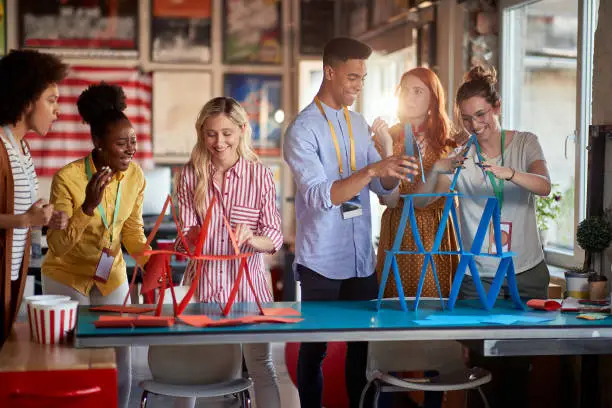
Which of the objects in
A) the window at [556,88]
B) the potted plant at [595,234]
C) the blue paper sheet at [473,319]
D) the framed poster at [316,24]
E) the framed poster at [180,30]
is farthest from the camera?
the framed poster at [316,24]

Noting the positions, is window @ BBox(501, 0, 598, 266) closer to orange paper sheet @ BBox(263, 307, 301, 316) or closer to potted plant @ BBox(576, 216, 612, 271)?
potted plant @ BBox(576, 216, 612, 271)

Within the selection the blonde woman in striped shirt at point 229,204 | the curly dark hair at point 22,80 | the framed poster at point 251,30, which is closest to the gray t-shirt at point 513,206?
the blonde woman in striped shirt at point 229,204

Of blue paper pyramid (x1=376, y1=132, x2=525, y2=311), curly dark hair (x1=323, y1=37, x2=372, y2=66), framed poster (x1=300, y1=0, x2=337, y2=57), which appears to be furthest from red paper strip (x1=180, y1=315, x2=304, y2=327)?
framed poster (x1=300, y1=0, x2=337, y2=57)

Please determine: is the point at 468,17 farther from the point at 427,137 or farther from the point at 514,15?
the point at 427,137

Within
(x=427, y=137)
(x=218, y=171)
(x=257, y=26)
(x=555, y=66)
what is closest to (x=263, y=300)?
(x=218, y=171)

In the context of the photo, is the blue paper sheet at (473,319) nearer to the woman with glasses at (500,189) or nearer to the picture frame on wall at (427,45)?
the woman with glasses at (500,189)

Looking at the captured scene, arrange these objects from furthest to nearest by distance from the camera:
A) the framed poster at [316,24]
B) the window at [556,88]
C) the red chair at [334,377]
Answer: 1. the framed poster at [316,24]
2. the window at [556,88]
3. the red chair at [334,377]

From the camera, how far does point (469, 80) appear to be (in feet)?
11.1

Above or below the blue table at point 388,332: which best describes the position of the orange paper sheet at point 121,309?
above

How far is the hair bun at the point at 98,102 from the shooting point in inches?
140

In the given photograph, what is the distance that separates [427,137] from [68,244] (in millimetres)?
Answer: 1451

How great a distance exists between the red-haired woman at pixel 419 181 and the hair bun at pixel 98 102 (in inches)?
42.1

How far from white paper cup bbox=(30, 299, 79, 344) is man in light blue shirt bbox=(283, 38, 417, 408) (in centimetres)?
94

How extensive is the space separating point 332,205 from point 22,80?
1160mm
